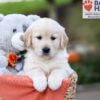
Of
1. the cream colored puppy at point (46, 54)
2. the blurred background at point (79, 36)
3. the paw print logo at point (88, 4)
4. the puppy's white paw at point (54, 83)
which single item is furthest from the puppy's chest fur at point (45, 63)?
the blurred background at point (79, 36)

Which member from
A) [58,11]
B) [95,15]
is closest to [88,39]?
[58,11]

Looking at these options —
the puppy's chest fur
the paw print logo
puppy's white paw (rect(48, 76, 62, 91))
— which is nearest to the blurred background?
the paw print logo

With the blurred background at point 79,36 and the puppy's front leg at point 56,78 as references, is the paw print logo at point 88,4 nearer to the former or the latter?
the puppy's front leg at point 56,78

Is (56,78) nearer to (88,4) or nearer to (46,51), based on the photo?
(46,51)

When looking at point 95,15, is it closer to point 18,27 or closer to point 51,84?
point 18,27

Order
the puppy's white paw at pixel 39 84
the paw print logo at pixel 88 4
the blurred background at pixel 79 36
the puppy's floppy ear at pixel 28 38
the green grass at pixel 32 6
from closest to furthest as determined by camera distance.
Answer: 1. the puppy's white paw at pixel 39 84
2. the puppy's floppy ear at pixel 28 38
3. the paw print logo at pixel 88 4
4. the green grass at pixel 32 6
5. the blurred background at pixel 79 36

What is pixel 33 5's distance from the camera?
736 cm

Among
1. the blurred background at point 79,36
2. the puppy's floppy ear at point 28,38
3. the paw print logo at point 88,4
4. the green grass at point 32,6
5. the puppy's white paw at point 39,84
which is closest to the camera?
the puppy's white paw at point 39,84

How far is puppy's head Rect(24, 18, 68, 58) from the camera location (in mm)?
2459

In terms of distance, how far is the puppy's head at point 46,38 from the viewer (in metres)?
2.46

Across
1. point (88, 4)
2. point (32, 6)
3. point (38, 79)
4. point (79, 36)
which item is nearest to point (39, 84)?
point (38, 79)

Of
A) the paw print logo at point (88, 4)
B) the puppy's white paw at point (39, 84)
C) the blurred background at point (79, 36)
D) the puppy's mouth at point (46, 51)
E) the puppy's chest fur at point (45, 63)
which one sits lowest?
the blurred background at point (79, 36)

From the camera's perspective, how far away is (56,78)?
7.99 feet

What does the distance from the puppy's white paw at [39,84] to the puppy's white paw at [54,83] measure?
0.03 meters
